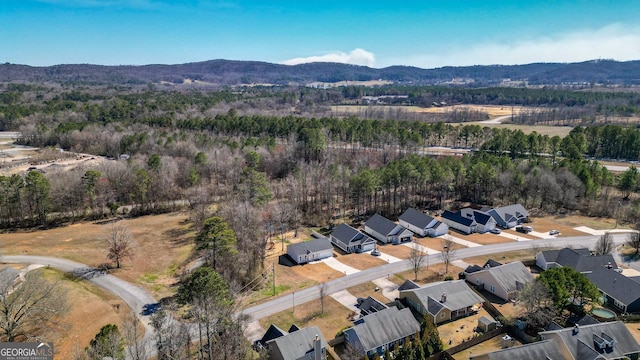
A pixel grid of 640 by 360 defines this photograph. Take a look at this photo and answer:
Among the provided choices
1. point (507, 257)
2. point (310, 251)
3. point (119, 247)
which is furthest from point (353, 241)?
point (119, 247)

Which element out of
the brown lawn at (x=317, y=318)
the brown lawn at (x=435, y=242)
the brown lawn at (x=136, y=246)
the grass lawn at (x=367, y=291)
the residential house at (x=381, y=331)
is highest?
the residential house at (x=381, y=331)

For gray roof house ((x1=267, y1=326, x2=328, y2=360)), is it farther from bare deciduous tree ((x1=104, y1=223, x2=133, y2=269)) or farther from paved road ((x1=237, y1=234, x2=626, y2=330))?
bare deciduous tree ((x1=104, y1=223, x2=133, y2=269))

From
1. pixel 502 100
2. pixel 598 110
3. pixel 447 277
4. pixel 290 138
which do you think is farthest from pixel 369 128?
pixel 502 100

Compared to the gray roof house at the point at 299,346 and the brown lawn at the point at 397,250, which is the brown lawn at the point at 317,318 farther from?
the brown lawn at the point at 397,250

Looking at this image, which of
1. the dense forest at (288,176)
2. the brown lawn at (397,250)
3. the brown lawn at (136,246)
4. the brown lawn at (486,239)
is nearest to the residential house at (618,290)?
the brown lawn at (486,239)

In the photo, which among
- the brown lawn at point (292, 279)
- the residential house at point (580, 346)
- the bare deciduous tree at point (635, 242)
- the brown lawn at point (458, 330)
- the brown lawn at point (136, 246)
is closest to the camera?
the residential house at point (580, 346)

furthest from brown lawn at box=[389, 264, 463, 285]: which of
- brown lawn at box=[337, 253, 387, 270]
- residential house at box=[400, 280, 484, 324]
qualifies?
residential house at box=[400, 280, 484, 324]

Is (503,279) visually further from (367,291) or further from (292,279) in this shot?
(292,279)
